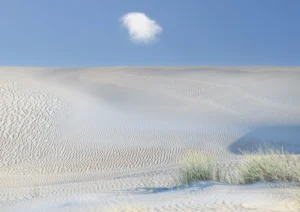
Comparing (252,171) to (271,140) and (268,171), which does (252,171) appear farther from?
(271,140)

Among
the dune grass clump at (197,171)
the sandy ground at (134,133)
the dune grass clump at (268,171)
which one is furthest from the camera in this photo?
the dune grass clump at (197,171)

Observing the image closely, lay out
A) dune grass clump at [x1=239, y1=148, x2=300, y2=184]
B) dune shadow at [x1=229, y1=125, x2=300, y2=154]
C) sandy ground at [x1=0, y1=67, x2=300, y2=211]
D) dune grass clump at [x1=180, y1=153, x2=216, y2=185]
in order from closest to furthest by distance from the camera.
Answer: sandy ground at [x1=0, y1=67, x2=300, y2=211], dune grass clump at [x1=239, y1=148, x2=300, y2=184], dune grass clump at [x1=180, y1=153, x2=216, y2=185], dune shadow at [x1=229, y1=125, x2=300, y2=154]

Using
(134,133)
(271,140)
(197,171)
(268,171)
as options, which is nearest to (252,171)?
(268,171)

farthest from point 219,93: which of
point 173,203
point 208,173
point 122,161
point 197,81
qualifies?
point 173,203

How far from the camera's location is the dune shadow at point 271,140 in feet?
64.5

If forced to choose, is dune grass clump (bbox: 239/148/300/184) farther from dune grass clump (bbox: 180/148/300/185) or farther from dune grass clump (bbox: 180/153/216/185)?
dune grass clump (bbox: 180/153/216/185)

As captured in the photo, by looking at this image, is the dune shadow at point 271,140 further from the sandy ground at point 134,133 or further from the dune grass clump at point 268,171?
the dune grass clump at point 268,171

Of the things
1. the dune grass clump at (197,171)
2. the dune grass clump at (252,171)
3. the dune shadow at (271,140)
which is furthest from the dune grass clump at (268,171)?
the dune shadow at (271,140)

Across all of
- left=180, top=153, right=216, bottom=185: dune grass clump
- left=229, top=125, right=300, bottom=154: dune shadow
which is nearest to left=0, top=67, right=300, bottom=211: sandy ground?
left=229, top=125, right=300, bottom=154: dune shadow

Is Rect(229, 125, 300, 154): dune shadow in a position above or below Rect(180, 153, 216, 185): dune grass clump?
above

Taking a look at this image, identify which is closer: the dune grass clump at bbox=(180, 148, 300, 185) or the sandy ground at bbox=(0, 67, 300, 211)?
the sandy ground at bbox=(0, 67, 300, 211)

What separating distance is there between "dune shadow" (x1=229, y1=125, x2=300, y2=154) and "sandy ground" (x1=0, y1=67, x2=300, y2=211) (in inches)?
1.7

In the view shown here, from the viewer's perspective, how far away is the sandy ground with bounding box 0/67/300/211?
25.1 feet

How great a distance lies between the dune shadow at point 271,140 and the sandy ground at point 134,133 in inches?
1.7
